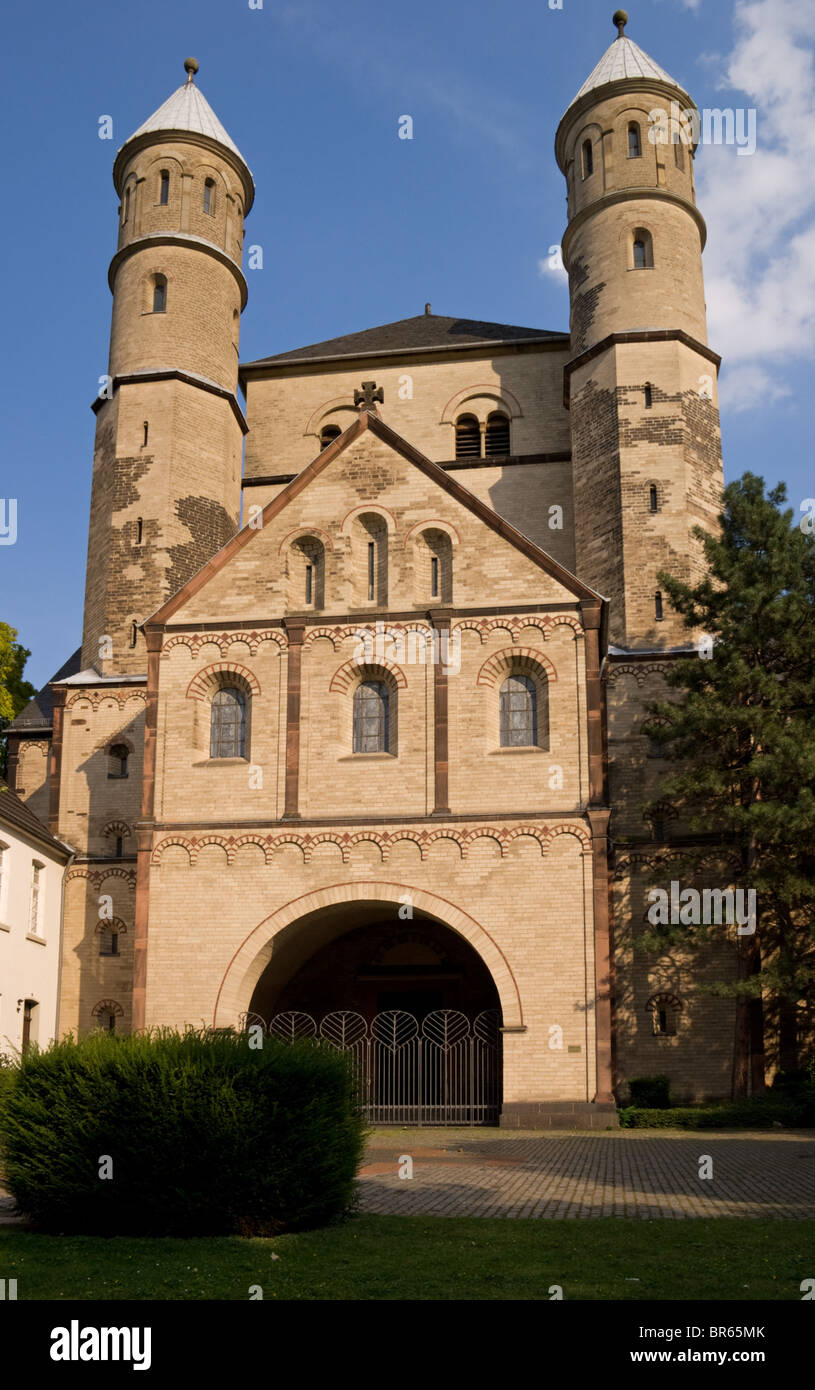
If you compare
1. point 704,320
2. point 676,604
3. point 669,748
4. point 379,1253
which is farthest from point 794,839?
point 379,1253

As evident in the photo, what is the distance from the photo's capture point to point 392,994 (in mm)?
31125

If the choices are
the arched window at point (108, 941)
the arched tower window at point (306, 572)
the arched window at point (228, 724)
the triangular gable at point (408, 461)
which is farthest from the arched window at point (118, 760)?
the arched tower window at point (306, 572)

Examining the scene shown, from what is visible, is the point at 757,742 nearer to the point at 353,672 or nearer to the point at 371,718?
the point at 371,718

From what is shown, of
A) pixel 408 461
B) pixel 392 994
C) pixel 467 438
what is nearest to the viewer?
pixel 408 461

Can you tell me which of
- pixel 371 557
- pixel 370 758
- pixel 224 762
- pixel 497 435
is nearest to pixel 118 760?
pixel 224 762

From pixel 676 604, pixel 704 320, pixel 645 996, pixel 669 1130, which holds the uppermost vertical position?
pixel 704 320

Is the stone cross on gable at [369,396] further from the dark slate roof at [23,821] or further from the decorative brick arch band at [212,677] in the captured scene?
the dark slate roof at [23,821]

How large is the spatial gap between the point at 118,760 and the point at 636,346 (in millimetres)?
16293

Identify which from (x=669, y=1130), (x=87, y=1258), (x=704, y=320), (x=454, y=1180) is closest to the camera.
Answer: (x=87, y=1258)

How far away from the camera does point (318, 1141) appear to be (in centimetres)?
1229

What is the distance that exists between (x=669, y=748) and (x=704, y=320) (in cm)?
1246

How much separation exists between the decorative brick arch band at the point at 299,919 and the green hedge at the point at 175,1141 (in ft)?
44.8

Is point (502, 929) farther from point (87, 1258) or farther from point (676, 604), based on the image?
point (87, 1258)

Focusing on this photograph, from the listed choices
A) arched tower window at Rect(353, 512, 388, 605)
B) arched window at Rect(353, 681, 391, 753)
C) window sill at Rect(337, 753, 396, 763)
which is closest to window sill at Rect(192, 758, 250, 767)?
window sill at Rect(337, 753, 396, 763)
